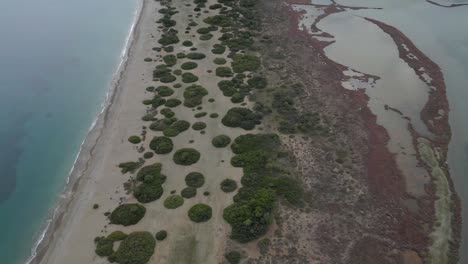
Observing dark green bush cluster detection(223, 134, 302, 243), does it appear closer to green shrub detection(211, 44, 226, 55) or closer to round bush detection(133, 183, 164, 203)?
round bush detection(133, 183, 164, 203)

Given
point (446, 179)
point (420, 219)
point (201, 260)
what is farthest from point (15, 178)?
point (446, 179)

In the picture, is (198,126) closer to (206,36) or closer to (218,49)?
(218,49)

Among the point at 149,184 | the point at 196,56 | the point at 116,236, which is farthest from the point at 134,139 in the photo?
the point at 196,56

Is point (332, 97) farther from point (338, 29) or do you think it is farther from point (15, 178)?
point (15, 178)

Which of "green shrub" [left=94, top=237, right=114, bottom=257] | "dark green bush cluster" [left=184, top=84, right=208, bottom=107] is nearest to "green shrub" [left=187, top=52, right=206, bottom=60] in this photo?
"dark green bush cluster" [left=184, top=84, right=208, bottom=107]

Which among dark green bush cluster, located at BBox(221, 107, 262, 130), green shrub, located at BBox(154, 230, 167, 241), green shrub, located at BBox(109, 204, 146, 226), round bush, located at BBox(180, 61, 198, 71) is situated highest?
dark green bush cluster, located at BBox(221, 107, 262, 130)

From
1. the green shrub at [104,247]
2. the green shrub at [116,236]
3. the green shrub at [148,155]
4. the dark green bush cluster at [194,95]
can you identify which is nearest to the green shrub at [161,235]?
the green shrub at [116,236]

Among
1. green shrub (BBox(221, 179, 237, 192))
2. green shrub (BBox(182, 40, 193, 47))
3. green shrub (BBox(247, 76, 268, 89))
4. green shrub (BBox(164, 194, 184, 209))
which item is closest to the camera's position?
green shrub (BBox(164, 194, 184, 209))
